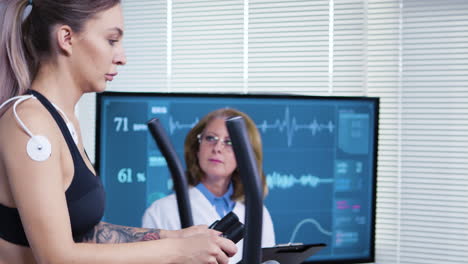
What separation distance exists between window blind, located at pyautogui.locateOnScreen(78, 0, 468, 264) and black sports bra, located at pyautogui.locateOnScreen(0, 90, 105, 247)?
98.7 inches

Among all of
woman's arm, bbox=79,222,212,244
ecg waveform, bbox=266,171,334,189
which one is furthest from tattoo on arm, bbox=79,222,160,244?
ecg waveform, bbox=266,171,334,189

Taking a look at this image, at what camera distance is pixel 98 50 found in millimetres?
1308

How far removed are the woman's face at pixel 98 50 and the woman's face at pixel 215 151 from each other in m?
1.37

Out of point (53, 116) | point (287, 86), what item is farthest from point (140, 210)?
point (53, 116)

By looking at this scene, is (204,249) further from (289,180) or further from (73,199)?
(289,180)

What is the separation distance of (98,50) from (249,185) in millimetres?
452

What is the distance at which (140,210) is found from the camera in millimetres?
2775

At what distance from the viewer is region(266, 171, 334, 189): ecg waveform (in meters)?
2.87

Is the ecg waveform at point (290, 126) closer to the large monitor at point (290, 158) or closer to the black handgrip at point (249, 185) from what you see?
the large monitor at point (290, 158)

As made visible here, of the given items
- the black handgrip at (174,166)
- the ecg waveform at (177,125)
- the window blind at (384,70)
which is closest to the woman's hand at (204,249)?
the black handgrip at (174,166)

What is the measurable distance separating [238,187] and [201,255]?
154cm

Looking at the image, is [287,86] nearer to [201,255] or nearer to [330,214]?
[330,214]

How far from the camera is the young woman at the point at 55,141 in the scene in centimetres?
115

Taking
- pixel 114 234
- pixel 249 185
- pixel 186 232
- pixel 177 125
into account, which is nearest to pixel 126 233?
pixel 114 234
